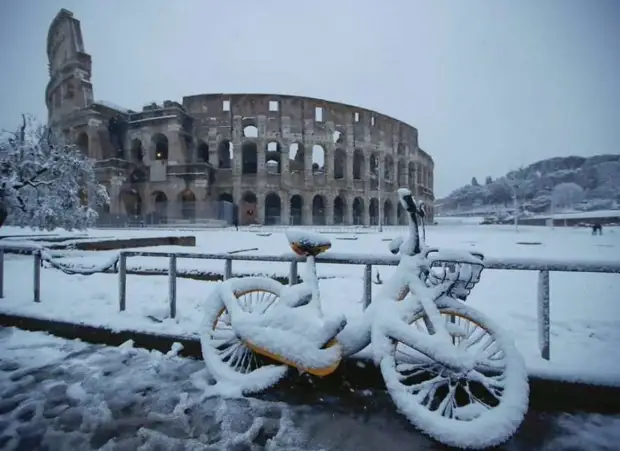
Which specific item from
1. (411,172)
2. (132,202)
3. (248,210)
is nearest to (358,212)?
(411,172)

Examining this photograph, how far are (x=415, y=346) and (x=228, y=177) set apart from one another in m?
36.5

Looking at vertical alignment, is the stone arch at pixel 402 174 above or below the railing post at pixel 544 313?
above

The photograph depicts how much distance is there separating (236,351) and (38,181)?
11652 mm

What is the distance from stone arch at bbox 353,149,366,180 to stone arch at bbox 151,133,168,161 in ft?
72.1

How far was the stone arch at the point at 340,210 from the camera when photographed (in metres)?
40.8

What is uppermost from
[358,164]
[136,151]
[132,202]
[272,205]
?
[136,151]

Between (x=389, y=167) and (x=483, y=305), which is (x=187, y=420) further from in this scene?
(x=389, y=167)

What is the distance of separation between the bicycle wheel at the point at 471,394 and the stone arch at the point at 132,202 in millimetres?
39547

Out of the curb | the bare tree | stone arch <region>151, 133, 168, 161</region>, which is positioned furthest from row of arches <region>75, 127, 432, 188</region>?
the curb

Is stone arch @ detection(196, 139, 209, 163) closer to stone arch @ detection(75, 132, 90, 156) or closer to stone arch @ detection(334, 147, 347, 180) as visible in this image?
stone arch @ detection(75, 132, 90, 156)

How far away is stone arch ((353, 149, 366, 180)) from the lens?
42141 mm

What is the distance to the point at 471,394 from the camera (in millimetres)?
2322

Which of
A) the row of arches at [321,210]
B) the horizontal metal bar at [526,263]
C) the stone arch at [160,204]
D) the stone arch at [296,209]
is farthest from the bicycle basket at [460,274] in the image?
the stone arch at [296,209]

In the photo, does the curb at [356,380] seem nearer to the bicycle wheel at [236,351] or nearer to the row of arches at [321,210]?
the bicycle wheel at [236,351]
